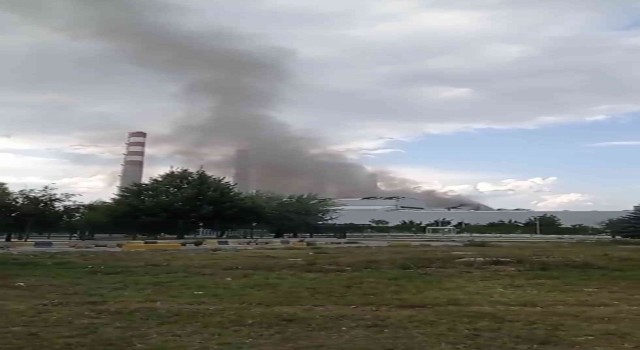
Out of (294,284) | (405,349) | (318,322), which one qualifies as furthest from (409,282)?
(405,349)

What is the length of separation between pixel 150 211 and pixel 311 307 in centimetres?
4490

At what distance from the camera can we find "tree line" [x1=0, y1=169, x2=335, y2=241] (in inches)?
1939

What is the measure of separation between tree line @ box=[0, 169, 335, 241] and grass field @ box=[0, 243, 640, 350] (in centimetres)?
3054

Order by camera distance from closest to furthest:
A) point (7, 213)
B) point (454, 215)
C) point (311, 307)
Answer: point (311, 307) → point (7, 213) → point (454, 215)

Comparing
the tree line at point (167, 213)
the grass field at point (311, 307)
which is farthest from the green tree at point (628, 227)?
the grass field at point (311, 307)

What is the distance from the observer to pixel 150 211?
54.6 metres

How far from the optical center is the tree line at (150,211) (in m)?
49.2

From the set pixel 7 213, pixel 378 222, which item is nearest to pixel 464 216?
pixel 378 222

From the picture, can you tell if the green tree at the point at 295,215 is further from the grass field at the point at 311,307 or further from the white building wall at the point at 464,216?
the grass field at the point at 311,307

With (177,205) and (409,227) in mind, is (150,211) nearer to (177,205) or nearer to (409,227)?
(177,205)

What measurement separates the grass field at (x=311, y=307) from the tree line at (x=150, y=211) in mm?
30537

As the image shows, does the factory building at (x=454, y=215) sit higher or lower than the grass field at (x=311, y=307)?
higher

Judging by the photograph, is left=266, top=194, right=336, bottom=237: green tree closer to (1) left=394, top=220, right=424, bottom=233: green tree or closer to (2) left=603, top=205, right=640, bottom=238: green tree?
(1) left=394, top=220, right=424, bottom=233: green tree

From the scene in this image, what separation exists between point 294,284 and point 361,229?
5759cm
